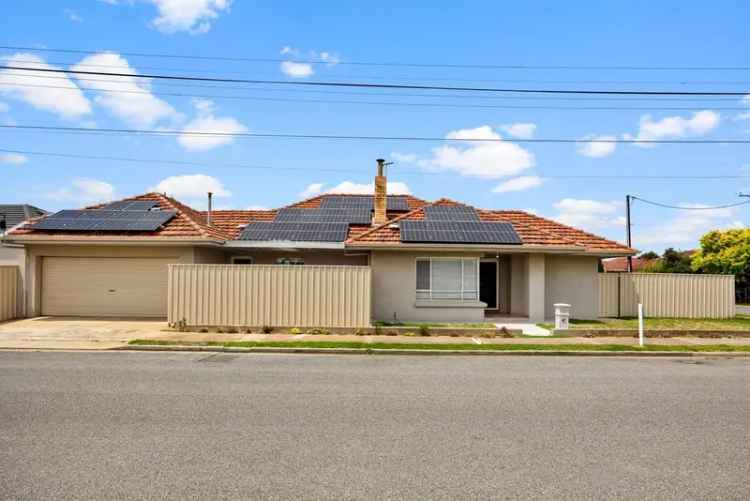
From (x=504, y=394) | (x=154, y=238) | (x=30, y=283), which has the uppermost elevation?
(x=154, y=238)

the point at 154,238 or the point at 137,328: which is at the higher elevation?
the point at 154,238

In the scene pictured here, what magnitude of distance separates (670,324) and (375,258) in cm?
1019

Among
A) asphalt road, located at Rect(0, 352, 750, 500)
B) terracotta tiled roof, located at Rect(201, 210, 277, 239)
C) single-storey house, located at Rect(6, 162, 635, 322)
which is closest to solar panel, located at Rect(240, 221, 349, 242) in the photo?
single-storey house, located at Rect(6, 162, 635, 322)

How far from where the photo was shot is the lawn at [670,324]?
17391mm

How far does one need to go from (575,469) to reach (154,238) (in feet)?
53.9

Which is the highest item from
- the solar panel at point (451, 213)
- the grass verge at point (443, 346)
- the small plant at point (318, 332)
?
the solar panel at point (451, 213)

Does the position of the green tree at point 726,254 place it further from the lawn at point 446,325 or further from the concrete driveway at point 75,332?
the concrete driveway at point 75,332

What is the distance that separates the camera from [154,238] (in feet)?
60.6

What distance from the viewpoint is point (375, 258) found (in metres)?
19.0

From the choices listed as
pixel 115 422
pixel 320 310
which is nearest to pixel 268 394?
pixel 115 422

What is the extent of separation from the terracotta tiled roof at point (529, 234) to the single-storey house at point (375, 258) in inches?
2.6

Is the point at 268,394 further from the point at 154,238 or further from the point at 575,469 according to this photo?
the point at 154,238

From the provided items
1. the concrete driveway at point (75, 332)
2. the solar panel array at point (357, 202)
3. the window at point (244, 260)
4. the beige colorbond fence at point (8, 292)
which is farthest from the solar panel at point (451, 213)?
the beige colorbond fence at point (8, 292)

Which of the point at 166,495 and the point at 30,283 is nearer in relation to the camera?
the point at 166,495
